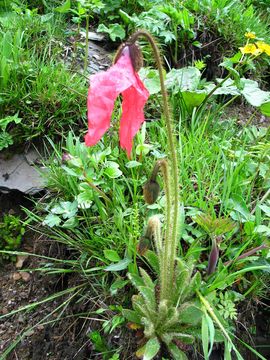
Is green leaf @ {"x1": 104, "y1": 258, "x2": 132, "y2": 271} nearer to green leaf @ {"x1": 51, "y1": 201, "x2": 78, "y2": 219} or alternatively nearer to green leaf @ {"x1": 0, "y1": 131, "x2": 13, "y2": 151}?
green leaf @ {"x1": 51, "y1": 201, "x2": 78, "y2": 219}

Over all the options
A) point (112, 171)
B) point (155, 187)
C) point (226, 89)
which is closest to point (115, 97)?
point (155, 187)

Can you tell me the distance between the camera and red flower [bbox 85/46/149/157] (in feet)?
3.58

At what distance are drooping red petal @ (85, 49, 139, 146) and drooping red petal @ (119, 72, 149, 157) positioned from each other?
28 millimetres

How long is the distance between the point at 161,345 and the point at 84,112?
44.4 inches

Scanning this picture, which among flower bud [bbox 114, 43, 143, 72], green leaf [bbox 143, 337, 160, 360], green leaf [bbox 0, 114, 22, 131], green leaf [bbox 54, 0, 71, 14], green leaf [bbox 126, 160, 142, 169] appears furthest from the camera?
green leaf [bbox 54, 0, 71, 14]

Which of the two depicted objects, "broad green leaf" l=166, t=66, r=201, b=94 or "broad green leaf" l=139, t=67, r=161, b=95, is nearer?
"broad green leaf" l=139, t=67, r=161, b=95

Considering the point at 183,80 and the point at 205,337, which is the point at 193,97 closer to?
the point at 183,80

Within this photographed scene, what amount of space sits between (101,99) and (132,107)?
10 centimetres

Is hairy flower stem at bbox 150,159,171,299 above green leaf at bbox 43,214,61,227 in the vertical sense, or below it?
above

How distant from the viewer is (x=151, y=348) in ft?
5.18

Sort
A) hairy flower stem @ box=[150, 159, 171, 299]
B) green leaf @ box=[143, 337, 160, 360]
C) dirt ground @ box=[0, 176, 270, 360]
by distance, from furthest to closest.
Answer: dirt ground @ box=[0, 176, 270, 360] → green leaf @ box=[143, 337, 160, 360] → hairy flower stem @ box=[150, 159, 171, 299]

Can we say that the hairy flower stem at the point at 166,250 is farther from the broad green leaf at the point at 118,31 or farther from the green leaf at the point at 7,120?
the broad green leaf at the point at 118,31

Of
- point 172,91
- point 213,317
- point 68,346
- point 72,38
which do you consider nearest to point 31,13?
point 72,38

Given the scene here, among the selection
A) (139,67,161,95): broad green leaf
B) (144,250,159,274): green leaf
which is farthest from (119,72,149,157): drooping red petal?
(139,67,161,95): broad green leaf
